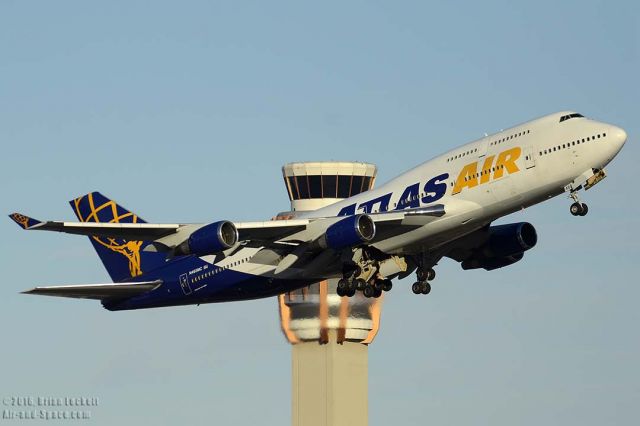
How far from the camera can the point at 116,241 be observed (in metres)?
80.9

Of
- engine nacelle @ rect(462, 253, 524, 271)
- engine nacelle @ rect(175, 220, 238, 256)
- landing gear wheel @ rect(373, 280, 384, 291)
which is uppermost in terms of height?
engine nacelle @ rect(462, 253, 524, 271)

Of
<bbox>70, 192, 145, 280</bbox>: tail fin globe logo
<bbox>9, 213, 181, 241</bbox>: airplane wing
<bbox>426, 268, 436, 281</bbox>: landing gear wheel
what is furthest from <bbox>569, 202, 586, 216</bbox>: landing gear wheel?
<bbox>70, 192, 145, 280</bbox>: tail fin globe logo

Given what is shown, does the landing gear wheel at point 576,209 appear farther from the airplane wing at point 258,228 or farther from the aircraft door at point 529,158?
the airplane wing at point 258,228

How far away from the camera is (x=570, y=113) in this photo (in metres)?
64.0

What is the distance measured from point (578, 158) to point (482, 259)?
518 inches

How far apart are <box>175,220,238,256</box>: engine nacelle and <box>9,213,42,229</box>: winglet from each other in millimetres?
6813

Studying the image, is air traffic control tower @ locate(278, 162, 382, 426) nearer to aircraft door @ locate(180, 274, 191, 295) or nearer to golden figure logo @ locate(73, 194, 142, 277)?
golden figure logo @ locate(73, 194, 142, 277)

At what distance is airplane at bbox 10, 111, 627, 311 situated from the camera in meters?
62.9

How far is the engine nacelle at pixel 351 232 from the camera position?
6375 cm

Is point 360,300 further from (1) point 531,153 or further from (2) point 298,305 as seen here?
(1) point 531,153

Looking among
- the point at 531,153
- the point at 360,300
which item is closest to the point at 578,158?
the point at 531,153

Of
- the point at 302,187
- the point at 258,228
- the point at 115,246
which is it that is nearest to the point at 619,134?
the point at 258,228

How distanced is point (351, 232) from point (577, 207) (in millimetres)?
9580

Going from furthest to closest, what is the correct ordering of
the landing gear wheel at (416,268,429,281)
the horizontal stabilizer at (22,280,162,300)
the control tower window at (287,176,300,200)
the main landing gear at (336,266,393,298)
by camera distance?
the control tower window at (287,176,300,200)
the landing gear wheel at (416,268,429,281)
the horizontal stabilizer at (22,280,162,300)
the main landing gear at (336,266,393,298)
